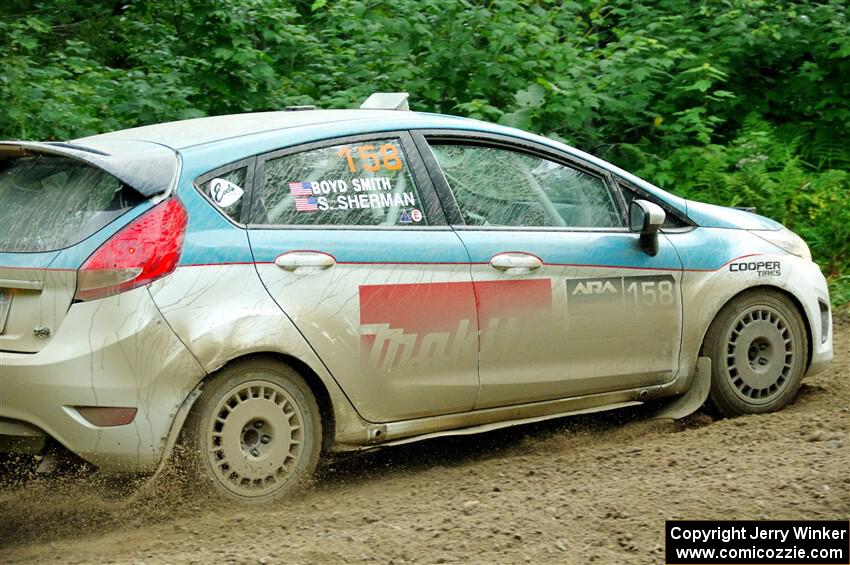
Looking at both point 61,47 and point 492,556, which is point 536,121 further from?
point 492,556

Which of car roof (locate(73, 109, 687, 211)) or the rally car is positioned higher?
car roof (locate(73, 109, 687, 211))

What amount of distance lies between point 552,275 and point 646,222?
57 centimetres

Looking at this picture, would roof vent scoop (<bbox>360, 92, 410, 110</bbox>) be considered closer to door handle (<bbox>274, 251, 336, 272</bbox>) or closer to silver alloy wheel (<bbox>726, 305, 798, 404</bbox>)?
door handle (<bbox>274, 251, 336, 272</bbox>)

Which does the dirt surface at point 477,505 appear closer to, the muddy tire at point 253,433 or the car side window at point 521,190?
the muddy tire at point 253,433

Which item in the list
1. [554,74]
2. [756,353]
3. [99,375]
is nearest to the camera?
[99,375]

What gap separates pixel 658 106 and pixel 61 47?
17.5ft

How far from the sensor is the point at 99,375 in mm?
4352

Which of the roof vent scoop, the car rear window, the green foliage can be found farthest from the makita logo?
the green foliage

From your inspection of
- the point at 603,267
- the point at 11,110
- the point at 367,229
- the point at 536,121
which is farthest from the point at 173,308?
the point at 536,121

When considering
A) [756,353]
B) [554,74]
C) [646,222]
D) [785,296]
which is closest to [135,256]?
[646,222]

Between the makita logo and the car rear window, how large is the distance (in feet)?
6.67

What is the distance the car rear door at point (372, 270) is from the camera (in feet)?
15.6

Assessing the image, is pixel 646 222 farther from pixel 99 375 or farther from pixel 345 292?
pixel 99 375

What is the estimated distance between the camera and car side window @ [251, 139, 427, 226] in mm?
4848
